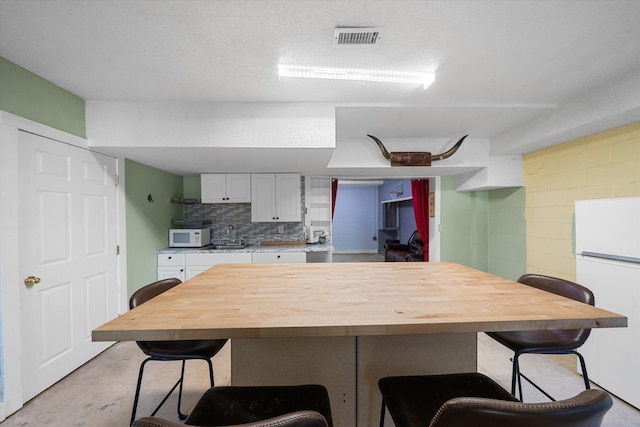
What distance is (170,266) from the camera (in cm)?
364

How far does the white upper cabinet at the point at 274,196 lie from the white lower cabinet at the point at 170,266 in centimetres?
118

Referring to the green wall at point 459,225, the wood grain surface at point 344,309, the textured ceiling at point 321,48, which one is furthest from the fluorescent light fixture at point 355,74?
→ the green wall at point 459,225

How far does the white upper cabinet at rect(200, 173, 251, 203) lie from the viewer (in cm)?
403

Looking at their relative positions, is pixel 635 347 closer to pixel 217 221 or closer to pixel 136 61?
pixel 136 61

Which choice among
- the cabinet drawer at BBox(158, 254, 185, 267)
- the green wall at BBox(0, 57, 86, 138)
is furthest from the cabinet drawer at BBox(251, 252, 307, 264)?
the green wall at BBox(0, 57, 86, 138)

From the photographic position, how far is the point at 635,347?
1.87m

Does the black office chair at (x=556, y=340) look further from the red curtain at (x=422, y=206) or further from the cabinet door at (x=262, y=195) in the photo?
the cabinet door at (x=262, y=195)

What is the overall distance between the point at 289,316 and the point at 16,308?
7.37 feet

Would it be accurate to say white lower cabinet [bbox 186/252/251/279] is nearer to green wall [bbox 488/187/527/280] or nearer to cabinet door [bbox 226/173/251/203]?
cabinet door [bbox 226/173/251/203]

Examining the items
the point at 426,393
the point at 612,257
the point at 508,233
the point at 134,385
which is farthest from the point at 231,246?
the point at 612,257

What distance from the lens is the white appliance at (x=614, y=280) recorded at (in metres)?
1.87

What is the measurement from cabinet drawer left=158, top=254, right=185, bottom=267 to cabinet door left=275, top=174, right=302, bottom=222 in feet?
4.83

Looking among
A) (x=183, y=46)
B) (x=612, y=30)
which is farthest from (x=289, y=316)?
(x=612, y=30)

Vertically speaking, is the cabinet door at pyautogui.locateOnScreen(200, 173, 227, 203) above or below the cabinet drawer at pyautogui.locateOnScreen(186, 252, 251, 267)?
above
